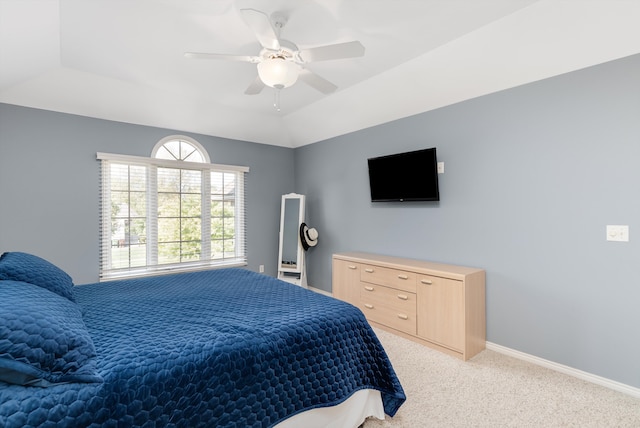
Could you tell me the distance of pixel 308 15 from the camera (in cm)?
225

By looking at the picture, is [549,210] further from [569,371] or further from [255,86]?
[255,86]

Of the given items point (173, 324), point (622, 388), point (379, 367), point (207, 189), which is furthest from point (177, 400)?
point (207, 189)

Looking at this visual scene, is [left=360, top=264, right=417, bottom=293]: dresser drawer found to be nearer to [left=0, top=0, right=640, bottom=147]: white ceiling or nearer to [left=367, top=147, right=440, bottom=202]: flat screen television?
[left=367, top=147, right=440, bottom=202]: flat screen television

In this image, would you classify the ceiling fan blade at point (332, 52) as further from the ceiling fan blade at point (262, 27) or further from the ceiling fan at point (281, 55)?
the ceiling fan blade at point (262, 27)

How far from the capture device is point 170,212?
4.21 metres

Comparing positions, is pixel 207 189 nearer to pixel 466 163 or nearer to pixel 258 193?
pixel 258 193

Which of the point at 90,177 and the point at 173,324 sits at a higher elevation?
the point at 90,177

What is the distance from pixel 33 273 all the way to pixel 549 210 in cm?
365

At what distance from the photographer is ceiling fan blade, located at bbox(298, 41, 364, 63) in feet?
6.45

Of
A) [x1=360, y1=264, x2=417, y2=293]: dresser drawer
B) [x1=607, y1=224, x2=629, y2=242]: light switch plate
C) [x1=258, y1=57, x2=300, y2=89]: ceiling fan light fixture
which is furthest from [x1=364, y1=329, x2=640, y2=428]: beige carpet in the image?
[x1=258, y1=57, x2=300, y2=89]: ceiling fan light fixture

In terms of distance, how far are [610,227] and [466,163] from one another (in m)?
1.23

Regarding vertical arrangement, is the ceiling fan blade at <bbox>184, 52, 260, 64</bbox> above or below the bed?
above

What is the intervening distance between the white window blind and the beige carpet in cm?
303

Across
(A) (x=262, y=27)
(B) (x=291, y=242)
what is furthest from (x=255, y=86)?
(B) (x=291, y=242)
